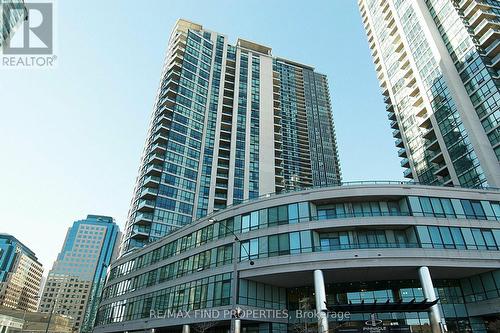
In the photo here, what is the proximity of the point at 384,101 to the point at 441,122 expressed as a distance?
24600mm

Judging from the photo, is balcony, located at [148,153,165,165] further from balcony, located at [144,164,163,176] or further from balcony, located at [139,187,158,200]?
balcony, located at [139,187,158,200]

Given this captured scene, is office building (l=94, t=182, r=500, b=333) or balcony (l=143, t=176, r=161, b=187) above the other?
balcony (l=143, t=176, r=161, b=187)

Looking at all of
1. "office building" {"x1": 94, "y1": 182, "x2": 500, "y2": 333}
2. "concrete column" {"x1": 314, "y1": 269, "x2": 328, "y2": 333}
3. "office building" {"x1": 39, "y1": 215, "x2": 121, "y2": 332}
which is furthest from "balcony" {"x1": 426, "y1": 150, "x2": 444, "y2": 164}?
"office building" {"x1": 39, "y1": 215, "x2": 121, "y2": 332}

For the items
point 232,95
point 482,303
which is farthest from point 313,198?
point 232,95

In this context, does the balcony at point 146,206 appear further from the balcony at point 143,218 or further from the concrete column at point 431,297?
the concrete column at point 431,297

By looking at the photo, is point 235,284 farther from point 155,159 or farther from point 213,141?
point 213,141

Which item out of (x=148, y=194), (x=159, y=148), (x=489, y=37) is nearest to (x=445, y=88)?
(x=489, y=37)

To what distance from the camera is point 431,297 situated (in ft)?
94.4

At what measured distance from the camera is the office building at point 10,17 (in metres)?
75.4

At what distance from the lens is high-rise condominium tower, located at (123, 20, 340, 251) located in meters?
69.6

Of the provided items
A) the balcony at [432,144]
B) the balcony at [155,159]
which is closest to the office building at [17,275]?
the balcony at [155,159]

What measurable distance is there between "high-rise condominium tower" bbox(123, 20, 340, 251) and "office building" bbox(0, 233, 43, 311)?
12469 centimetres

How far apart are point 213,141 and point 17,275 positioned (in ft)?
510

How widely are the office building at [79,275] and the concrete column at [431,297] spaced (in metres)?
158
